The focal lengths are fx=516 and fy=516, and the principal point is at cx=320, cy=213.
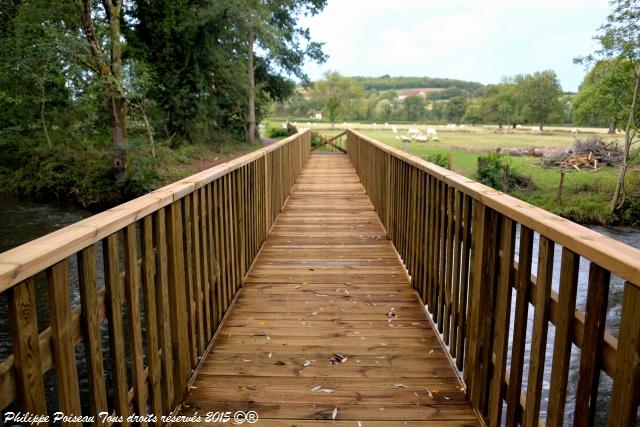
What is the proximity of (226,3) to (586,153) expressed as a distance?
17.5m

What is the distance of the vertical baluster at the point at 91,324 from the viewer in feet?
5.13

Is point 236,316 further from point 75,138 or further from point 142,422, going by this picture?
point 75,138

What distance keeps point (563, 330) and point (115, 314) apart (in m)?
1.47

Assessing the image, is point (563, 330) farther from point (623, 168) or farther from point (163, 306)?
point (623, 168)

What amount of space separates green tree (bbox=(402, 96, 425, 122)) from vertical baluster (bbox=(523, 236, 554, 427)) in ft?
347

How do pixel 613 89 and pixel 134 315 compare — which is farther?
pixel 613 89

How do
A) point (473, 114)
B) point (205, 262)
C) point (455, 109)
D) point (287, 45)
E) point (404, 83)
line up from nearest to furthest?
1. point (205, 262)
2. point (287, 45)
3. point (473, 114)
4. point (455, 109)
5. point (404, 83)

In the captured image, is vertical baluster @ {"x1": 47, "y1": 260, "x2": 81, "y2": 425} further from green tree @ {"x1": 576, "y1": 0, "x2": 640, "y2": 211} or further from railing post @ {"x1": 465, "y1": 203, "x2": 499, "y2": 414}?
green tree @ {"x1": 576, "y1": 0, "x2": 640, "y2": 211}

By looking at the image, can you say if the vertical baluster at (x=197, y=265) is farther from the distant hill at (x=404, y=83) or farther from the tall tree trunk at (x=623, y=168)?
the distant hill at (x=404, y=83)

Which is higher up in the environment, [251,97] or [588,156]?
[251,97]

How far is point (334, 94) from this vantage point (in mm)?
78125

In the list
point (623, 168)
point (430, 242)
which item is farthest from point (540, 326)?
point (623, 168)

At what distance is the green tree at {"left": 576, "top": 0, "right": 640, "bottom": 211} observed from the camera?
15047mm

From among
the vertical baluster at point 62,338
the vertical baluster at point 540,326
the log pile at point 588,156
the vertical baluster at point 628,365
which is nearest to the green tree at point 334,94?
the log pile at point 588,156
